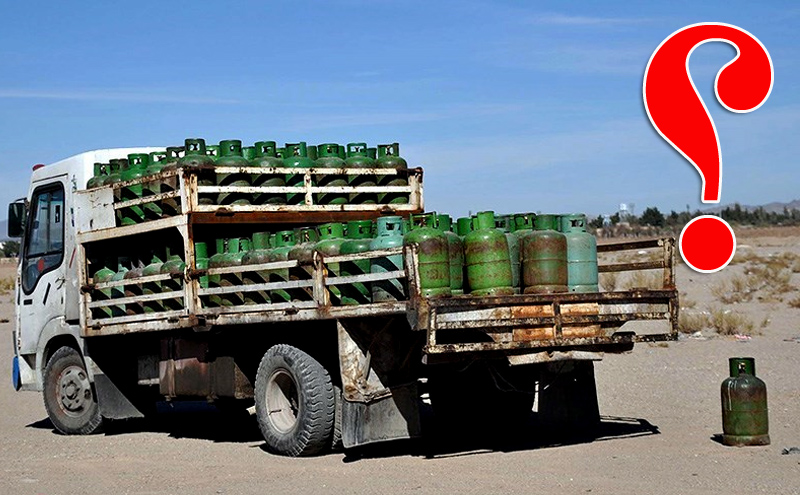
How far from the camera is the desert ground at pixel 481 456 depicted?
907 centimetres

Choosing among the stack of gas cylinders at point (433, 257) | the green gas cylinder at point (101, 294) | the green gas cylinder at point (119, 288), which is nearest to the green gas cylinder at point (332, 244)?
the stack of gas cylinders at point (433, 257)

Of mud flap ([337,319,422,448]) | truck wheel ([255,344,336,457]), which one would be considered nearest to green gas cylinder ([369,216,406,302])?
mud flap ([337,319,422,448])

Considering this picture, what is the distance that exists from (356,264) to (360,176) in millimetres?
2131

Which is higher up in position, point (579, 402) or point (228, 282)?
point (228, 282)

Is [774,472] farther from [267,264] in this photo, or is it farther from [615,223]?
[615,223]

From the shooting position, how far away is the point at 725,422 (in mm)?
10516

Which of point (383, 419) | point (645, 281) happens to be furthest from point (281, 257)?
point (645, 281)

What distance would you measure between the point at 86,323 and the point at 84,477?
3.26m

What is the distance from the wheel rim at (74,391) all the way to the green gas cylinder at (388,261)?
4.68m

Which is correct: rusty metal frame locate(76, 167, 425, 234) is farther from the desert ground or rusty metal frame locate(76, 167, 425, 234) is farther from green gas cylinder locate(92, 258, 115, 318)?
the desert ground

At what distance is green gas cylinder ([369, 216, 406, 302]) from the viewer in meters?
10.1

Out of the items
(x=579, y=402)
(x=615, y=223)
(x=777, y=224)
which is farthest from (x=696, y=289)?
(x=777, y=224)

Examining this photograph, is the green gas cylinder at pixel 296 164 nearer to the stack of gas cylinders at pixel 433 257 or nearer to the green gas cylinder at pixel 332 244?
the stack of gas cylinders at pixel 433 257

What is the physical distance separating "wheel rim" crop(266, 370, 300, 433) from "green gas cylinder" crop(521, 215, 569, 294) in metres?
2.36
